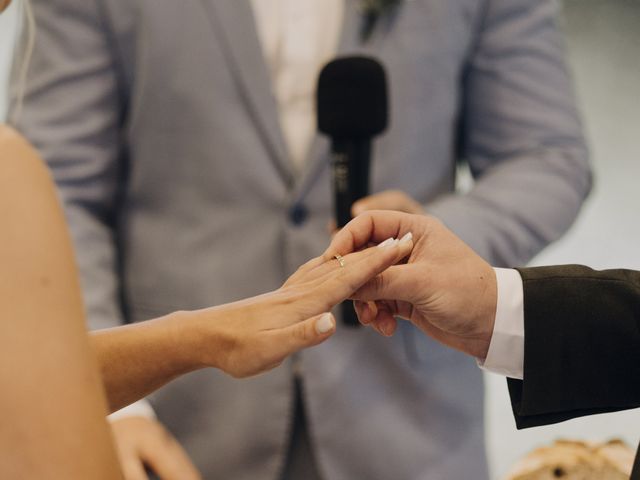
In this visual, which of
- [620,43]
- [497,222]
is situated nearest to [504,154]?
[497,222]

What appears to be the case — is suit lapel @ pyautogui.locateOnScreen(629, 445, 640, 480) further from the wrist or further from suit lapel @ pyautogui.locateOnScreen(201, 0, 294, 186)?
suit lapel @ pyautogui.locateOnScreen(201, 0, 294, 186)

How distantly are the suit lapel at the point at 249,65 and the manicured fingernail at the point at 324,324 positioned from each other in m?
0.61

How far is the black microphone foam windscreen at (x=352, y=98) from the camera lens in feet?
3.98

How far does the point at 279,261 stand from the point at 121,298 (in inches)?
10.3

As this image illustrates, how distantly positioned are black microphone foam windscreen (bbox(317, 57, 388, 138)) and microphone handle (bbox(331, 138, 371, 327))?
1 centimetres

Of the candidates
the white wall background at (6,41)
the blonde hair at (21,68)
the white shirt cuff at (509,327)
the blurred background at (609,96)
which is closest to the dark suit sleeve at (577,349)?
the white shirt cuff at (509,327)

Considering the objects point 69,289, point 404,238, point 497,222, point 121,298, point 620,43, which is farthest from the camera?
point 620,43

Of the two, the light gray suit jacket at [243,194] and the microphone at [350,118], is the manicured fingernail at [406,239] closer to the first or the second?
the microphone at [350,118]

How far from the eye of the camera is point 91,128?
149 centimetres

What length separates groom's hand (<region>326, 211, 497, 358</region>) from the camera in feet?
3.37

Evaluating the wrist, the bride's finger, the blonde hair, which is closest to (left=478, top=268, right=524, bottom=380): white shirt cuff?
the wrist

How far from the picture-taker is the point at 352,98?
1.23 m

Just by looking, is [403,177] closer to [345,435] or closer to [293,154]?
[293,154]

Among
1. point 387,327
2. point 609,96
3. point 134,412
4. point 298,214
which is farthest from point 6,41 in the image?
point 609,96
